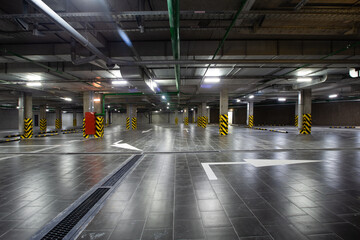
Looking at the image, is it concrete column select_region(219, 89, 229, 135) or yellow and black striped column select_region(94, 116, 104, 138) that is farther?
concrete column select_region(219, 89, 229, 135)

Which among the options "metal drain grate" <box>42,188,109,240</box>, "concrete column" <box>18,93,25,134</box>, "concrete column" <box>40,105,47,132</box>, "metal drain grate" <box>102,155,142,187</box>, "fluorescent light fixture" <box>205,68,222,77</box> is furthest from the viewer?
"concrete column" <box>40,105,47,132</box>

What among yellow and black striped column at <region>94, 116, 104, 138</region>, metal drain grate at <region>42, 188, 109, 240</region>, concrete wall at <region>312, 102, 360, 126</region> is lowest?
metal drain grate at <region>42, 188, 109, 240</region>

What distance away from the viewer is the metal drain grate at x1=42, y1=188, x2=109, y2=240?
2457mm

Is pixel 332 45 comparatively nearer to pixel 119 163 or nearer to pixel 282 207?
pixel 282 207

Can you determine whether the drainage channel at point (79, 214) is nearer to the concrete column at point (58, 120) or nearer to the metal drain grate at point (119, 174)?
the metal drain grate at point (119, 174)

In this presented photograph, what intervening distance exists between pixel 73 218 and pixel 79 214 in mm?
125

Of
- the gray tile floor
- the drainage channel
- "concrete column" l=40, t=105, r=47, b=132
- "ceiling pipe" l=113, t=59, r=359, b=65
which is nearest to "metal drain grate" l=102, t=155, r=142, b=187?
the drainage channel

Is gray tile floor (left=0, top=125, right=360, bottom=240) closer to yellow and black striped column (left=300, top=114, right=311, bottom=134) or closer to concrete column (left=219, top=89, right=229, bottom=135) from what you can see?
concrete column (left=219, top=89, right=229, bottom=135)

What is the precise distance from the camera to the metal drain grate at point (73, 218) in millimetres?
2457

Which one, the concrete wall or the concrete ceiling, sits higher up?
the concrete ceiling

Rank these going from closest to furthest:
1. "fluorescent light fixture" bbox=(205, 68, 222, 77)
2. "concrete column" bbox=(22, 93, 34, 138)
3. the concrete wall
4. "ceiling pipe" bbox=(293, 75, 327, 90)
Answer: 1. "fluorescent light fixture" bbox=(205, 68, 222, 77)
2. "ceiling pipe" bbox=(293, 75, 327, 90)
3. "concrete column" bbox=(22, 93, 34, 138)
4. the concrete wall

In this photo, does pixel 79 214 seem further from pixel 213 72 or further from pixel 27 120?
pixel 27 120

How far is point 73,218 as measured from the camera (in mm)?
2848

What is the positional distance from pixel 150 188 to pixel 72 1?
5385 millimetres
